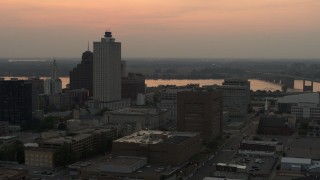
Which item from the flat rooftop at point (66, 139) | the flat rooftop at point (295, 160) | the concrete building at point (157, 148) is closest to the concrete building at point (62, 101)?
the flat rooftop at point (66, 139)

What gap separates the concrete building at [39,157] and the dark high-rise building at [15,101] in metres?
10.8

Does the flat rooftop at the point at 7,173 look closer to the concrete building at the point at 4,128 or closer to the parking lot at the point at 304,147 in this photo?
the parking lot at the point at 304,147

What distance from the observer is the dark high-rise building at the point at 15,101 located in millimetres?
31656

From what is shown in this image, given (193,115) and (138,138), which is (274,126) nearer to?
(193,115)

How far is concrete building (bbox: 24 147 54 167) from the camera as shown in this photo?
21.1 meters

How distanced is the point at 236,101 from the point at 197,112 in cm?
1114

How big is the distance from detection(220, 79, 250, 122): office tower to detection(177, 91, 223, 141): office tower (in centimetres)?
1003

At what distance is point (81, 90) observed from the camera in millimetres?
44688

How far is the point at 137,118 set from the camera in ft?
102

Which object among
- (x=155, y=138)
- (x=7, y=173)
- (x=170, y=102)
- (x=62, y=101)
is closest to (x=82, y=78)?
(x=62, y=101)

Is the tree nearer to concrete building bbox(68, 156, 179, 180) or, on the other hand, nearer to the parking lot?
concrete building bbox(68, 156, 179, 180)

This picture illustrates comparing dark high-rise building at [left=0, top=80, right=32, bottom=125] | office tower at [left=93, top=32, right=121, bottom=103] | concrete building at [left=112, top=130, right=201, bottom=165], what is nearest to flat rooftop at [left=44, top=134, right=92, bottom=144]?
concrete building at [left=112, top=130, right=201, bottom=165]

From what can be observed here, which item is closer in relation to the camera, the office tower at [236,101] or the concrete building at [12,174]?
the concrete building at [12,174]

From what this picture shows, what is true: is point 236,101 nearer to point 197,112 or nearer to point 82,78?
point 197,112
